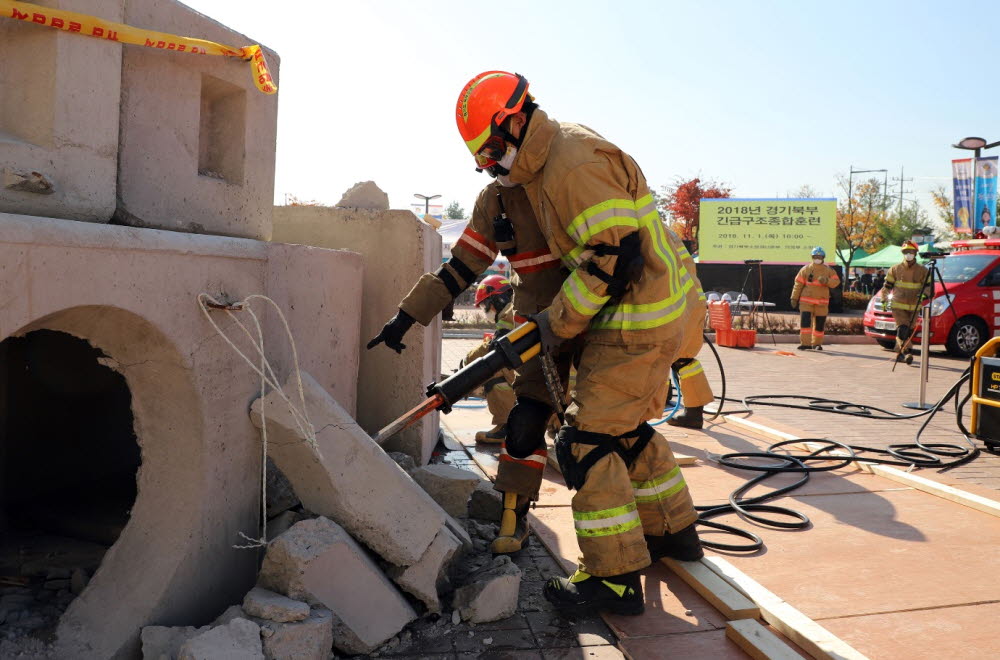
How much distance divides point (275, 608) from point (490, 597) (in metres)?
0.82

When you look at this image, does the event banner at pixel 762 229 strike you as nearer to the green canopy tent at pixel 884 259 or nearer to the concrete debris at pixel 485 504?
the green canopy tent at pixel 884 259

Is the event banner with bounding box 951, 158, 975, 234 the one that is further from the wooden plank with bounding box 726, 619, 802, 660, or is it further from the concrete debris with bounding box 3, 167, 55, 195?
the concrete debris with bounding box 3, 167, 55, 195

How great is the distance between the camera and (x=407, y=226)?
4871 millimetres

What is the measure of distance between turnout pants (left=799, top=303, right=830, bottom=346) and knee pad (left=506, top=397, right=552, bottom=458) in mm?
12656

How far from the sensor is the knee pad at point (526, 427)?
3541mm

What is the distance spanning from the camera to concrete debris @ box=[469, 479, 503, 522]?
404cm

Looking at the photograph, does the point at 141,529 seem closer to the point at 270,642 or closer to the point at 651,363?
the point at 270,642

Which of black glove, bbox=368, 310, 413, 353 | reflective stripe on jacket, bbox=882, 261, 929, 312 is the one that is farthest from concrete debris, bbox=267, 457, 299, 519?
reflective stripe on jacket, bbox=882, 261, 929, 312

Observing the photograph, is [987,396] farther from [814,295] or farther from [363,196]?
[814,295]

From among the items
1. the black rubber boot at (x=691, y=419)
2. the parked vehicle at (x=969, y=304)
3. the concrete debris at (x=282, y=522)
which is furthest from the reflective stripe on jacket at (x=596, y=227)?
the parked vehicle at (x=969, y=304)

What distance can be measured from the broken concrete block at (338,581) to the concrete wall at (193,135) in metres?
1.22

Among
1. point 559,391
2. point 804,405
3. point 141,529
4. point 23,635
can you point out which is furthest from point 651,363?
point 804,405

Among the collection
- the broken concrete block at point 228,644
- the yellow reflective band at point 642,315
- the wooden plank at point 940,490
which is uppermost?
the yellow reflective band at point 642,315

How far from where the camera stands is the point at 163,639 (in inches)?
96.7
